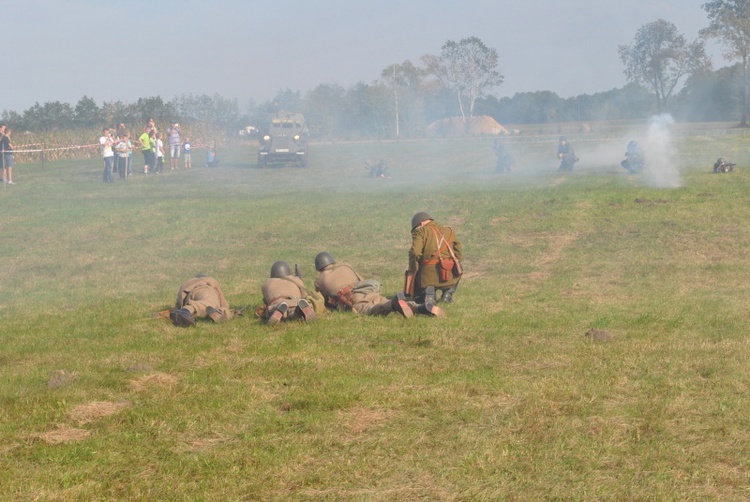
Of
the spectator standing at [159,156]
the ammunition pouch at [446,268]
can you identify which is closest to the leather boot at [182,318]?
the ammunition pouch at [446,268]

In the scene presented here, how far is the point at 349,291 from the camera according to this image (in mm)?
12719

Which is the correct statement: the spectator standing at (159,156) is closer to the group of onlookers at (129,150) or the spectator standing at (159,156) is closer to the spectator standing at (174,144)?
the group of onlookers at (129,150)

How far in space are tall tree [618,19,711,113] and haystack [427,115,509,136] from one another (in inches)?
971

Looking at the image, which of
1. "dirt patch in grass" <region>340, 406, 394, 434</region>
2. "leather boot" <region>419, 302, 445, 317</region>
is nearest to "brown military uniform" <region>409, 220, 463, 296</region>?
"leather boot" <region>419, 302, 445, 317</region>

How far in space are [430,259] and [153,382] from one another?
5.10 meters

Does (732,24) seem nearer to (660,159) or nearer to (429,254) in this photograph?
(660,159)

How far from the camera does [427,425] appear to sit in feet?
23.9

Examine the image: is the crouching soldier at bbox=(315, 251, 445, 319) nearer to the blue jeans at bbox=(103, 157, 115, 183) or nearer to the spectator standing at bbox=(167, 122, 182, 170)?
the blue jeans at bbox=(103, 157, 115, 183)

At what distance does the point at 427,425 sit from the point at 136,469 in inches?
93.0

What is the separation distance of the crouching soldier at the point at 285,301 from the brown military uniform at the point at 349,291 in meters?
0.46

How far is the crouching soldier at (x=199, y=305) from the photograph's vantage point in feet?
39.4

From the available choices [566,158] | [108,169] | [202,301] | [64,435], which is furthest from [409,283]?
[108,169]

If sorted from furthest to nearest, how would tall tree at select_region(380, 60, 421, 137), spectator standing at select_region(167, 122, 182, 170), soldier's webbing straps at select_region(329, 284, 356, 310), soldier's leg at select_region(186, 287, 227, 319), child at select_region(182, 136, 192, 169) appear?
1. tall tree at select_region(380, 60, 421, 137)
2. child at select_region(182, 136, 192, 169)
3. spectator standing at select_region(167, 122, 182, 170)
4. soldier's webbing straps at select_region(329, 284, 356, 310)
5. soldier's leg at select_region(186, 287, 227, 319)

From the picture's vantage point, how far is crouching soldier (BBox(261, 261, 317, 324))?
465 inches
